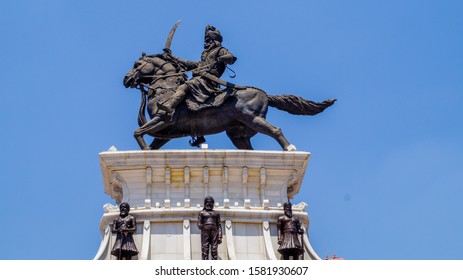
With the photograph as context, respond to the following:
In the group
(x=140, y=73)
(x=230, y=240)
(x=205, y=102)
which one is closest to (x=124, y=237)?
(x=230, y=240)

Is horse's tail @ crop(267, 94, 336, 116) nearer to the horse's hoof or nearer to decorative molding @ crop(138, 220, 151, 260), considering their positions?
the horse's hoof

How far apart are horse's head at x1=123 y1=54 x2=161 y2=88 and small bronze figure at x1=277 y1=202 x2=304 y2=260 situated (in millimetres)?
7144

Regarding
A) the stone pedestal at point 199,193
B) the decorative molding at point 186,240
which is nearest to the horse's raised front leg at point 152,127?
the stone pedestal at point 199,193

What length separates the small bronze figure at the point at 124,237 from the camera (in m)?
39.4

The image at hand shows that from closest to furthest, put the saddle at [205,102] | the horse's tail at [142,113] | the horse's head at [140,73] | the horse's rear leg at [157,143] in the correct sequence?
the saddle at [205,102] → the horse's rear leg at [157,143] → the horse's tail at [142,113] → the horse's head at [140,73]

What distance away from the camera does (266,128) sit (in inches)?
1688

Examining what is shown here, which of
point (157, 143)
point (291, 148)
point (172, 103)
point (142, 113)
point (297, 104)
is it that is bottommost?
point (291, 148)

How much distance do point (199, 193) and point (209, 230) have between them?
263cm

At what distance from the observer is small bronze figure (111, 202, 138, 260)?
39.4m

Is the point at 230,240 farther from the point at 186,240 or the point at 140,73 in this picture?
the point at 140,73

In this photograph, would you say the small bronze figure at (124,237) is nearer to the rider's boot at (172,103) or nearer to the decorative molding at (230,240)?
the decorative molding at (230,240)

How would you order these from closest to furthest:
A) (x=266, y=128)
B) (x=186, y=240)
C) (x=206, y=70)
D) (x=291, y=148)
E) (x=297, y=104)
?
(x=186, y=240) < (x=291, y=148) < (x=266, y=128) < (x=206, y=70) < (x=297, y=104)
